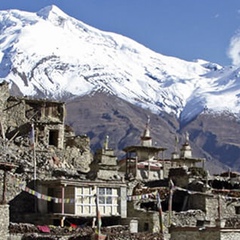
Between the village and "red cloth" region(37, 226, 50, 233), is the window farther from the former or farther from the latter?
"red cloth" region(37, 226, 50, 233)

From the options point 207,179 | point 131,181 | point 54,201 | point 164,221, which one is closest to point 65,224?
point 54,201

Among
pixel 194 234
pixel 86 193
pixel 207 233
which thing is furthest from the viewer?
pixel 86 193

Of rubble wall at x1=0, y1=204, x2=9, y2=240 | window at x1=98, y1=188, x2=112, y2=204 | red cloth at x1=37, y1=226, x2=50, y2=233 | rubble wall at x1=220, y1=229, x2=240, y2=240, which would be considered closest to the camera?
rubble wall at x1=0, y1=204, x2=9, y2=240

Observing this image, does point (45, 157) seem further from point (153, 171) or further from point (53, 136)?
point (153, 171)

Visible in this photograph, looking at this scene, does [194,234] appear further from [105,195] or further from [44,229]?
[44,229]

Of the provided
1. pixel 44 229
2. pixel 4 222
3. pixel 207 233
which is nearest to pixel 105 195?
pixel 44 229

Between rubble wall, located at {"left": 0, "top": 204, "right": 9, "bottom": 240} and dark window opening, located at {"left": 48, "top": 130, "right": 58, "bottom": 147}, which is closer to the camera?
rubble wall, located at {"left": 0, "top": 204, "right": 9, "bottom": 240}

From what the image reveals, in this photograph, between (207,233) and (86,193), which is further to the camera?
(86,193)

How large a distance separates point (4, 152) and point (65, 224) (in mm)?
11664

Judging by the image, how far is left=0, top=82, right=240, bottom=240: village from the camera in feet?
160

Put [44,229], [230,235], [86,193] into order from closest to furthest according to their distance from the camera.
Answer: [230,235] → [44,229] → [86,193]

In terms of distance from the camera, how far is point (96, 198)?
49.0 metres

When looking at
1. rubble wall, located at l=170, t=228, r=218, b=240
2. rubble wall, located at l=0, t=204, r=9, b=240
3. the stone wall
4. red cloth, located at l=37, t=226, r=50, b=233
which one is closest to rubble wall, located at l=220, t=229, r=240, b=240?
the stone wall

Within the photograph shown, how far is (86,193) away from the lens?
2105 inches
